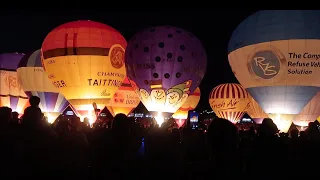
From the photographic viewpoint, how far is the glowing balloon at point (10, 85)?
23.6 metres

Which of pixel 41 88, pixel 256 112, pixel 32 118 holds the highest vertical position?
→ pixel 41 88

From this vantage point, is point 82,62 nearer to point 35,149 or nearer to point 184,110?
point 35,149

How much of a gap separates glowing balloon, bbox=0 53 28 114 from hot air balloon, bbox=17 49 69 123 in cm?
366

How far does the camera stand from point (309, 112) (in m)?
18.6

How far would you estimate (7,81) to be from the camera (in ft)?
77.5

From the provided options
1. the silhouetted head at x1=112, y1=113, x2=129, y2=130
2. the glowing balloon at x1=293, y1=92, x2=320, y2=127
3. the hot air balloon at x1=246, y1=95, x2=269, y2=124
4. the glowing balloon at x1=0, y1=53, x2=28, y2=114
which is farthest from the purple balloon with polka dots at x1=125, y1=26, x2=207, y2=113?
the silhouetted head at x1=112, y1=113, x2=129, y2=130

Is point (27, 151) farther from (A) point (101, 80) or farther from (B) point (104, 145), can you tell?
(A) point (101, 80)

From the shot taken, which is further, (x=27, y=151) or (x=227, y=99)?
(x=227, y=99)

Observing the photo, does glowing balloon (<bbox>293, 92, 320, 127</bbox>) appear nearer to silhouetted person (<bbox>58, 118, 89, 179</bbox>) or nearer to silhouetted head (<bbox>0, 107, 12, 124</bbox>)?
silhouetted person (<bbox>58, 118, 89, 179</bbox>)

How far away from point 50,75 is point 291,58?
8.11 meters

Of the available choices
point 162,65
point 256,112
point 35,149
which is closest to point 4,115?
point 35,149

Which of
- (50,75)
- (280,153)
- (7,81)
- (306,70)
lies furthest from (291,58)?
(7,81)

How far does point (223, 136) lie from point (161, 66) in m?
12.2

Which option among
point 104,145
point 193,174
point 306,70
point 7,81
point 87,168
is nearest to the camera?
point 104,145
